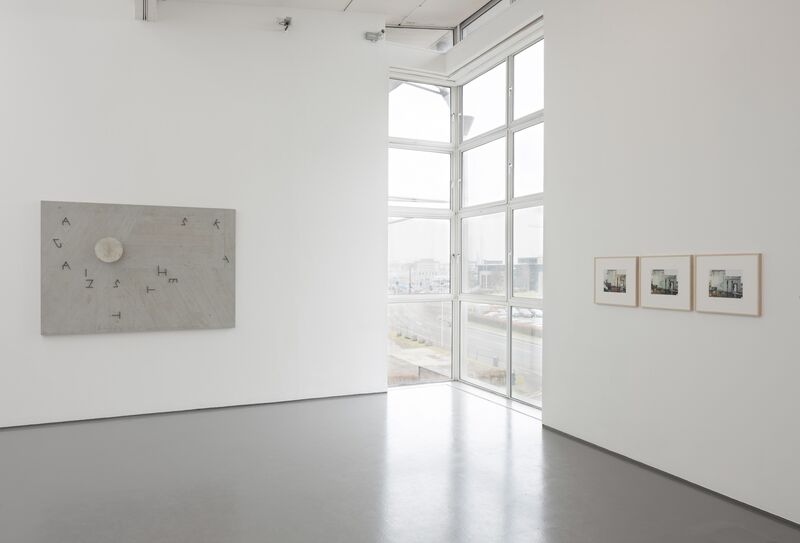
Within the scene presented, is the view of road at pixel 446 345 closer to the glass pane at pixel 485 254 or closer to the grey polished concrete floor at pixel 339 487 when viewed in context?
the glass pane at pixel 485 254

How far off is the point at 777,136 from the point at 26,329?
6203mm

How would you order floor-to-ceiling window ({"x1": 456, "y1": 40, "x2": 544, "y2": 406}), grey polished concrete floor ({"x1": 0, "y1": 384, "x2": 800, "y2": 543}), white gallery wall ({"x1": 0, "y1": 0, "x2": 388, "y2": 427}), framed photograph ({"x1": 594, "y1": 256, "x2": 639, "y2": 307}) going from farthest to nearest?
floor-to-ceiling window ({"x1": 456, "y1": 40, "x2": 544, "y2": 406}) < white gallery wall ({"x1": 0, "y1": 0, "x2": 388, "y2": 427}) < framed photograph ({"x1": 594, "y1": 256, "x2": 639, "y2": 307}) < grey polished concrete floor ({"x1": 0, "y1": 384, "x2": 800, "y2": 543})

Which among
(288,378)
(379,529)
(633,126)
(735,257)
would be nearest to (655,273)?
(735,257)

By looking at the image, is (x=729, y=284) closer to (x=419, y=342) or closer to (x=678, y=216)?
(x=678, y=216)

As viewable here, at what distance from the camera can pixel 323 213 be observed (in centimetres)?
652

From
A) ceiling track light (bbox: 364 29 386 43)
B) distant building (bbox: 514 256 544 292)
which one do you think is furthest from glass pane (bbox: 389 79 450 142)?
distant building (bbox: 514 256 544 292)

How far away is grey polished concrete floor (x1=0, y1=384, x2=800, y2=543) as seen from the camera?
3.28m

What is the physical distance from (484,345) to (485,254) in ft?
3.68

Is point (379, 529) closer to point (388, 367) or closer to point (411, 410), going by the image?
point (411, 410)

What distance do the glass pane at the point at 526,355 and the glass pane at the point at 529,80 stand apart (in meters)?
2.20

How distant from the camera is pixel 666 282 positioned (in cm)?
420

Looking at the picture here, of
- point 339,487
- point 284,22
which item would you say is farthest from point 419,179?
point 339,487

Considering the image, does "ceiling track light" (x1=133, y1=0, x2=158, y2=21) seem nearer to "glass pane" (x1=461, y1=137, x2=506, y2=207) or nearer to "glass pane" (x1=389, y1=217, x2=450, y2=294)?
"glass pane" (x1=389, y1=217, x2=450, y2=294)

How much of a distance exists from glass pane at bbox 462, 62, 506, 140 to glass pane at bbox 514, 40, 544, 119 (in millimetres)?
257
